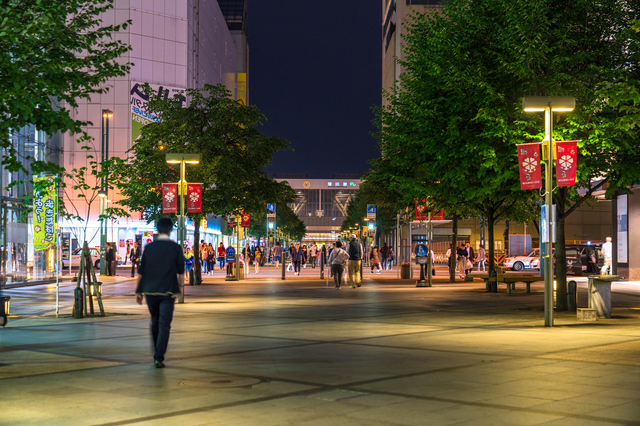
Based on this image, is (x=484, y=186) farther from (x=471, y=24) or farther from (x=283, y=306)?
(x=283, y=306)

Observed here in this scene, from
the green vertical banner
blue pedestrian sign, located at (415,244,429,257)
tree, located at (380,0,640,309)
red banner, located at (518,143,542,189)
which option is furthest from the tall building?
red banner, located at (518,143,542,189)

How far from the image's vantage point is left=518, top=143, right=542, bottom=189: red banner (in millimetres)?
15961

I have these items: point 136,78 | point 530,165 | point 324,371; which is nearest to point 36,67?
point 324,371

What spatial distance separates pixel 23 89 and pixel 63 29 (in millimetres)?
2311

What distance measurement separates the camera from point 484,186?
20.0m

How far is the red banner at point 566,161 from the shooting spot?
1585 cm

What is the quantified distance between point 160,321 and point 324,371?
7.22ft

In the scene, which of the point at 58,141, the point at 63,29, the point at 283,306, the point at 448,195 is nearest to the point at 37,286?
the point at 58,141

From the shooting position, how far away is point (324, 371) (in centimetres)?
926

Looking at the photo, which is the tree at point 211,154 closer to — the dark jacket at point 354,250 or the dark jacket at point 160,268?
the dark jacket at point 354,250

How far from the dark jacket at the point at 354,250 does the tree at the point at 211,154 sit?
18.5 ft

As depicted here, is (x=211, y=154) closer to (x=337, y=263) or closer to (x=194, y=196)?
(x=337, y=263)

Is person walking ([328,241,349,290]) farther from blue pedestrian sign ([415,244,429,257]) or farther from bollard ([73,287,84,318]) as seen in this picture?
bollard ([73,287,84,318])

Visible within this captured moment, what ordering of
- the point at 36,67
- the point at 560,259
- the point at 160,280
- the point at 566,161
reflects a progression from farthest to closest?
the point at 560,259 → the point at 566,161 → the point at 36,67 → the point at 160,280
